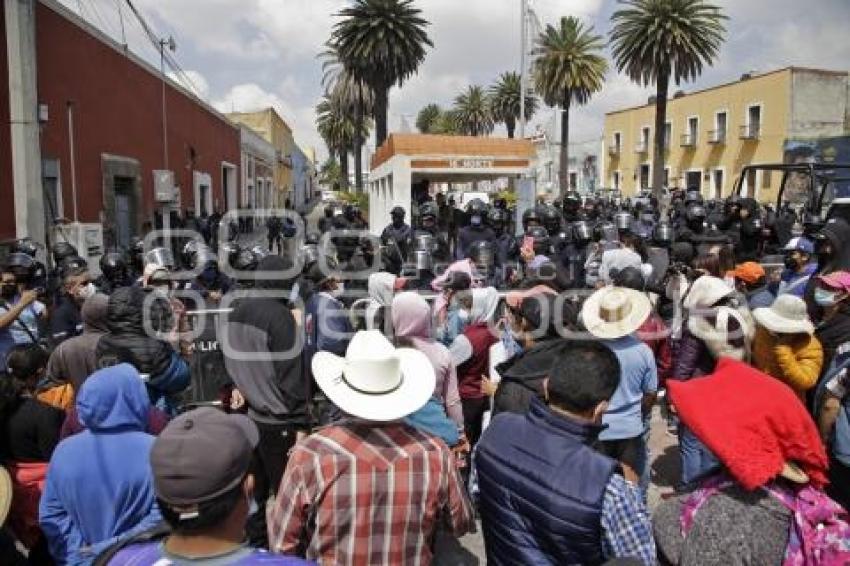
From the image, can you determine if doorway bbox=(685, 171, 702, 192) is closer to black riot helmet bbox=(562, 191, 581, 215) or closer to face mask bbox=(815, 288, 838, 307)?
black riot helmet bbox=(562, 191, 581, 215)

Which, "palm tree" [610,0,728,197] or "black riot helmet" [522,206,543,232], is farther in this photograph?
"palm tree" [610,0,728,197]

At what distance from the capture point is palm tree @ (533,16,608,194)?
3878 centimetres

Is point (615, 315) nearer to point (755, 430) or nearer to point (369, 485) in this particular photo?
point (755, 430)

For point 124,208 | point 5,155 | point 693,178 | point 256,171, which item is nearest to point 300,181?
point 256,171

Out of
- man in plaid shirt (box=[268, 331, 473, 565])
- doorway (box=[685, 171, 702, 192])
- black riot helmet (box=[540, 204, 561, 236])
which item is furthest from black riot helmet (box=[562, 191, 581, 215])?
doorway (box=[685, 171, 702, 192])

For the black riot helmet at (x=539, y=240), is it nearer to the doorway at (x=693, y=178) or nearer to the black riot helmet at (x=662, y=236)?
the black riot helmet at (x=662, y=236)

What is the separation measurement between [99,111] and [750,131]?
129ft

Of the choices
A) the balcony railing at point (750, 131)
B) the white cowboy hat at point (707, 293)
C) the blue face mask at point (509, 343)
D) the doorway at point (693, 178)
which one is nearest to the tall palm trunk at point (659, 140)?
the balcony railing at point (750, 131)

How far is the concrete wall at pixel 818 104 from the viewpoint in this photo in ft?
133

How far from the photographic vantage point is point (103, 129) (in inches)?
647

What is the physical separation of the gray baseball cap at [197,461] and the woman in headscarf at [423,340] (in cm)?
201

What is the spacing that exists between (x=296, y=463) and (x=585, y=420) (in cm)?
98

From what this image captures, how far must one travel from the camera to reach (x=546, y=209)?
9.80m

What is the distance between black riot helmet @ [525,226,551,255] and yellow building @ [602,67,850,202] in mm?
27987
